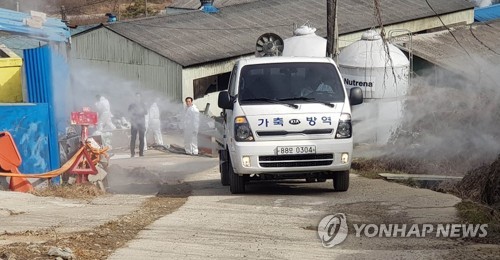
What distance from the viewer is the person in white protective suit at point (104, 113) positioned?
25359 millimetres

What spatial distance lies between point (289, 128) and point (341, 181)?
1307 mm

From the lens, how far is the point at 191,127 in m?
24.4

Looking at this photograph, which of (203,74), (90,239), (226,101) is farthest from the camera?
(203,74)

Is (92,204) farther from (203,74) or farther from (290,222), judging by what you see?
(203,74)

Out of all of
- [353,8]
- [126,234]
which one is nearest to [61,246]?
[126,234]

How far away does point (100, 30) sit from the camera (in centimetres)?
3503

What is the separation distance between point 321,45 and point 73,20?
102 feet

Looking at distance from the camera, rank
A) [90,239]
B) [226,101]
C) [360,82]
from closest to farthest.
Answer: [90,239], [226,101], [360,82]

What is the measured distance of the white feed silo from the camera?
78.4ft

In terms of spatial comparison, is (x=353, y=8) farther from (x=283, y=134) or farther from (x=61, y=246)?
(x=61, y=246)

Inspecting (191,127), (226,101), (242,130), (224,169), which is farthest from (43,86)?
(191,127)

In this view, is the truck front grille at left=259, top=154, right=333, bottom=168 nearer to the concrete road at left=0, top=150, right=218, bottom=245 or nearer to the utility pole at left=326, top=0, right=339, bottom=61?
the concrete road at left=0, top=150, right=218, bottom=245

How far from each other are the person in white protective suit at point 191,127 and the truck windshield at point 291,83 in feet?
34.4

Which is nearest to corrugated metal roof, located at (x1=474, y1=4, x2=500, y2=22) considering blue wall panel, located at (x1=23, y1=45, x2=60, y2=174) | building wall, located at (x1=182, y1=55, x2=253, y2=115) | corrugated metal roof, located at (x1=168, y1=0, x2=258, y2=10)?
corrugated metal roof, located at (x1=168, y1=0, x2=258, y2=10)
